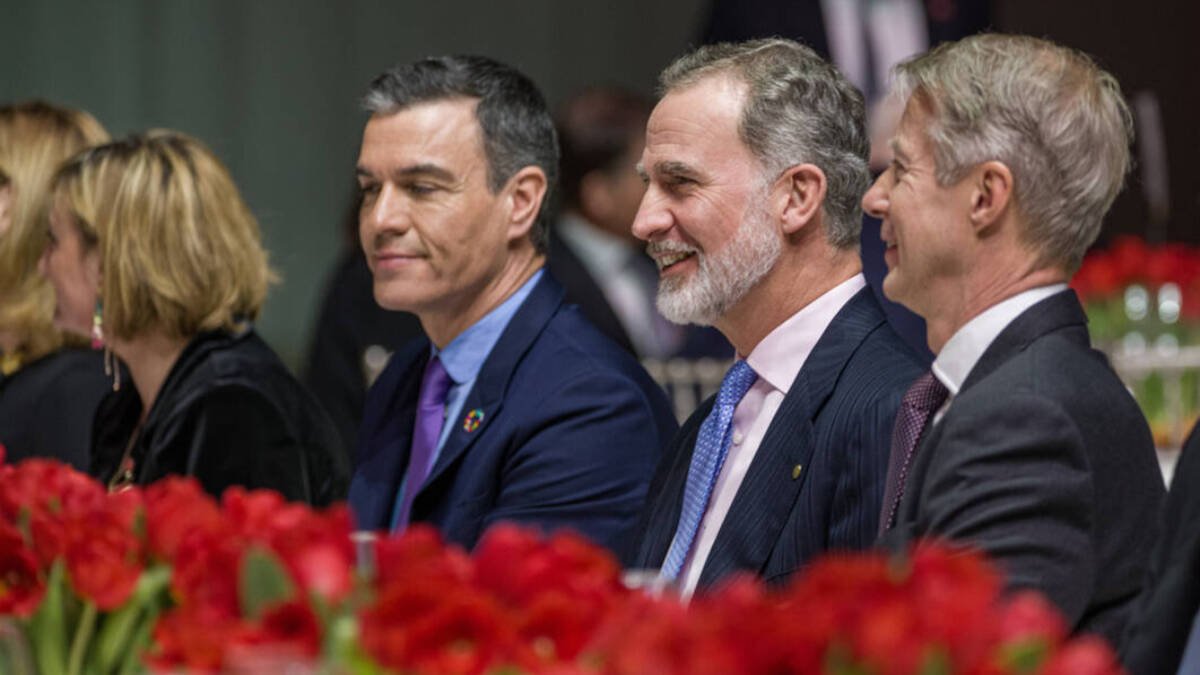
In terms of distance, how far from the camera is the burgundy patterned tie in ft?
7.25

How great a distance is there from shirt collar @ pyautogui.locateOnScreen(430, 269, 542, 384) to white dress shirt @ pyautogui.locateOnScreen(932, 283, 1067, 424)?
3.78 feet

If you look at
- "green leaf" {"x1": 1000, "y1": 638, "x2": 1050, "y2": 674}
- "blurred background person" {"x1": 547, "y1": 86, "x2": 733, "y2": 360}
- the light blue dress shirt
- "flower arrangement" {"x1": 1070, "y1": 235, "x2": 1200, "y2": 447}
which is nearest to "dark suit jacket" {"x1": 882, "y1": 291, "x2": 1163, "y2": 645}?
"green leaf" {"x1": 1000, "y1": 638, "x2": 1050, "y2": 674}

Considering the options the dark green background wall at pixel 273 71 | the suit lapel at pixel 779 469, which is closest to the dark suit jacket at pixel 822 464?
the suit lapel at pixel 779 469

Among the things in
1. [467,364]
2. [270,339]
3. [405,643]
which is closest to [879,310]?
[467,364]

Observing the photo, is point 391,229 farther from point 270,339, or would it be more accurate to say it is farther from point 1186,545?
point 270,339

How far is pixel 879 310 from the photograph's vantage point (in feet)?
8.64

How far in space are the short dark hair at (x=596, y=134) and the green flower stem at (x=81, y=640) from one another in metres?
4.20

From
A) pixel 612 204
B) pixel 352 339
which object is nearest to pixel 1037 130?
pixel 352 339

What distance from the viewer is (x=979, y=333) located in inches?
83.0

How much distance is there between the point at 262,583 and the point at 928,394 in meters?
1.06

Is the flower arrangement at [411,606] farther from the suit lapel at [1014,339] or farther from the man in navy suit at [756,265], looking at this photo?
the man in navy suit at [756,265]

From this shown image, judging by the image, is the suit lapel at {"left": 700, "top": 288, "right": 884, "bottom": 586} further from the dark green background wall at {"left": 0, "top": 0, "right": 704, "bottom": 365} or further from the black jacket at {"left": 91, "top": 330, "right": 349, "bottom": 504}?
the dark green background wall at {"left": 0, "top": 0, "right": 704, "bottom": 365}

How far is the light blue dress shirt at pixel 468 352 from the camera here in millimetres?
3150

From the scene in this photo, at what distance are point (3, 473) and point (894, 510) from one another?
3.22 feet
